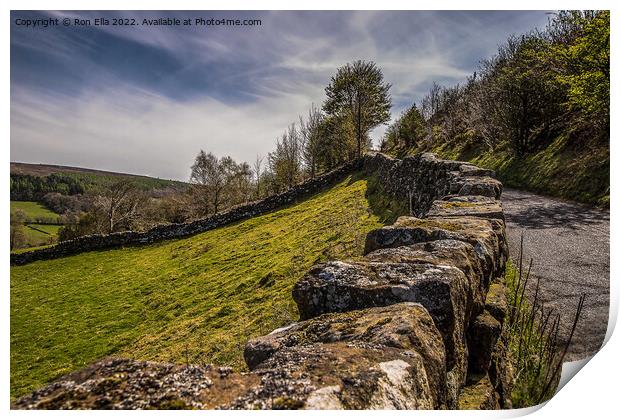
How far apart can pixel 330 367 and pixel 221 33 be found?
231 inches

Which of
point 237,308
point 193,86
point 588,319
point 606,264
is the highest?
point 193,86

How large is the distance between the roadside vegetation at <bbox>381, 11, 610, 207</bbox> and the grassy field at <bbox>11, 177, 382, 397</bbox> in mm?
7826

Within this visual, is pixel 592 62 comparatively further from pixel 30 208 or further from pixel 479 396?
pixel 30 208

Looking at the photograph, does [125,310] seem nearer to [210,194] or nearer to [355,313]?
[355,313]

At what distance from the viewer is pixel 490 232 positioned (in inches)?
186

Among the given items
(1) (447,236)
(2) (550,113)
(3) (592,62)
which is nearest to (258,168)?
(2) (550,113)

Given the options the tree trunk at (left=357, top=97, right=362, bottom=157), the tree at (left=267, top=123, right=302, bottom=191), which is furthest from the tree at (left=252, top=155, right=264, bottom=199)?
the tree trunk at (left=357, top=97, right=362, bottom=157)

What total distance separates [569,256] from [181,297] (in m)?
11.0

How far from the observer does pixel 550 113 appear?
20688 mm

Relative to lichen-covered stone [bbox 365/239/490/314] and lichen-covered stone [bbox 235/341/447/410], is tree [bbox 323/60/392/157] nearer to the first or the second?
lichen-covered stone [bbox 365/239/490/314]

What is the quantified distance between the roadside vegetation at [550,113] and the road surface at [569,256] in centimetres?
188

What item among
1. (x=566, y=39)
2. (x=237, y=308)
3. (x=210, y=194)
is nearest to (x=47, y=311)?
(x=237, y=308)

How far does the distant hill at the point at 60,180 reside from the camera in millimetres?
7337

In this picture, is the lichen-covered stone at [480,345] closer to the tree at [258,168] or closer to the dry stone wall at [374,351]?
the dry stone wall at [374,351]
